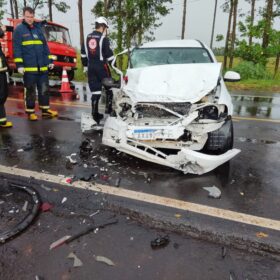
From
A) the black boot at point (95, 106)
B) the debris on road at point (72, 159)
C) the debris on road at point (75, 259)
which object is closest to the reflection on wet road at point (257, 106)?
the black boot at point (95, 106)

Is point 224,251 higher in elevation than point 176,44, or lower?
lower

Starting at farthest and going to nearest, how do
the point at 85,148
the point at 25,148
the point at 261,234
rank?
the point at 25,148
the point at 85,148
the point at 261,234

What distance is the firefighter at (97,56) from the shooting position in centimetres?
534

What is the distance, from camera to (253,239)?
239cm

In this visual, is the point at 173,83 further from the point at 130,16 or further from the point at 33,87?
the point at 130,16

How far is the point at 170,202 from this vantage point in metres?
2.96

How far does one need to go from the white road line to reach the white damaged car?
61 centimetres

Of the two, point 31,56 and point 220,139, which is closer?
point 220,139

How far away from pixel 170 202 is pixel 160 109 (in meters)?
1.36

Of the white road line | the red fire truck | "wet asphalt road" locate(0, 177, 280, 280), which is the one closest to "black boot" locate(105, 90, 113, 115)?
the white road line

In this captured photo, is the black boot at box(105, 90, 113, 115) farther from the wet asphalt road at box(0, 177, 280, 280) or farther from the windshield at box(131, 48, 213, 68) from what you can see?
the wet asphalt road at box(0, 177, 280, 280)

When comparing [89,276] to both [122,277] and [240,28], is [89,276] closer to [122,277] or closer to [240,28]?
[122,277]

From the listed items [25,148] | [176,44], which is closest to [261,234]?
[25,148]

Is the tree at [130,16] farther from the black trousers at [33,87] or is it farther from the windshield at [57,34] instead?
the black trousers at [33,87]
